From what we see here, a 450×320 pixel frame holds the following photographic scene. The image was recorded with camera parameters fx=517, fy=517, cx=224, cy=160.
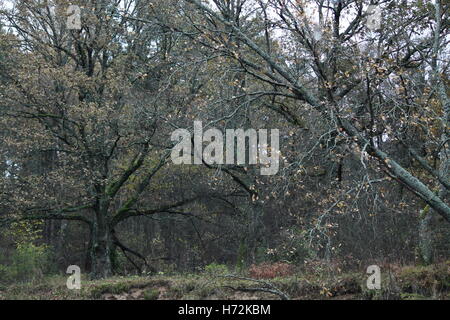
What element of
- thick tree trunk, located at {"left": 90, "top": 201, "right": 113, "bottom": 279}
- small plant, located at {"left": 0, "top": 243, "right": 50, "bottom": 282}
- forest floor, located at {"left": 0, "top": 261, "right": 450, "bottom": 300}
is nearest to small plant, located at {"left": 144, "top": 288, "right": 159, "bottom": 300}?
forest floor, located at {"left": 0, "top": 261, "right": 450, "bottom": 300}

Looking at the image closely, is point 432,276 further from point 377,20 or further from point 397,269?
point 377,20

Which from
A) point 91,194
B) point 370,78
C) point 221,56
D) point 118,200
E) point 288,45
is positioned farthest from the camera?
point 118,200

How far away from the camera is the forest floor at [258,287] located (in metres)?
9.64

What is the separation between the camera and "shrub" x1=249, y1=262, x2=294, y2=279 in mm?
12281

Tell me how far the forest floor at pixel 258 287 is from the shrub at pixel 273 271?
1.77 feet

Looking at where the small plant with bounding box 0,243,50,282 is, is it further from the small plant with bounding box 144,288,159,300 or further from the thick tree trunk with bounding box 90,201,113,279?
the small plant with bounding box 144,288,159,300

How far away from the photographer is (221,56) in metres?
9.61

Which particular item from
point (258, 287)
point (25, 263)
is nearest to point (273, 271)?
point (258, 287)

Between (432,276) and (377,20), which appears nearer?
(432,276)

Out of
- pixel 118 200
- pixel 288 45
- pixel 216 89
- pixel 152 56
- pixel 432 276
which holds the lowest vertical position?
pixel 432 276

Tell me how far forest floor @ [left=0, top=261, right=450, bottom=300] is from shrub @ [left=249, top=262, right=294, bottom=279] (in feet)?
1.77

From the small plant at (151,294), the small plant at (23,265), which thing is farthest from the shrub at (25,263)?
the small plant at (151,294)
